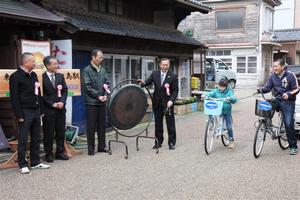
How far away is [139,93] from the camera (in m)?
8.53

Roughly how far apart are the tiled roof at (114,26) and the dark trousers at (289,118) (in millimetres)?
4589

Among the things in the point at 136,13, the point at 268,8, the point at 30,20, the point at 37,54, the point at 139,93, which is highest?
the point at 268,8

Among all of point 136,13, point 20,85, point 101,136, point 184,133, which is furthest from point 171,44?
point 20,85

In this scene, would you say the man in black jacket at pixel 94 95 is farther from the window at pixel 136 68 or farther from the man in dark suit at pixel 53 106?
the window at pixel 136 68

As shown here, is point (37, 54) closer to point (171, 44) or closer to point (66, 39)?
point (66, 39)

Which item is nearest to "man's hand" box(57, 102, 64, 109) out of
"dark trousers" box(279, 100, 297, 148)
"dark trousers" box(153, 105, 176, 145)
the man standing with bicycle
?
"dark trousers" box(153, 105, 176, 145)

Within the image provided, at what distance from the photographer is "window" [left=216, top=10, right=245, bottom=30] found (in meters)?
31.1

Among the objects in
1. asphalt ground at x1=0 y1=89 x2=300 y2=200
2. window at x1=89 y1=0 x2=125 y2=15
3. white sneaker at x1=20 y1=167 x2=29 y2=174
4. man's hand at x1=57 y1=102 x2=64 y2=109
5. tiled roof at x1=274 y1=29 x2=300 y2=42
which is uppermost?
tiled roof at x1=274 y1=29 x2=300 y2=42

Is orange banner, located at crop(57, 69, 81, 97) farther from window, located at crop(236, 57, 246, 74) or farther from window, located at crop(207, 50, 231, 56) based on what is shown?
window, located at crop(207, 50, 231, 56)

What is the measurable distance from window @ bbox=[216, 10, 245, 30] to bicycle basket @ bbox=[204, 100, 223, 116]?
24.4 m

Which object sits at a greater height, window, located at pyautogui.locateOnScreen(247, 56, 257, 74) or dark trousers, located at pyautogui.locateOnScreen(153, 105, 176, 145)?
window, located at pyautogui.locateOnScreen(247, 56, 257, 74)

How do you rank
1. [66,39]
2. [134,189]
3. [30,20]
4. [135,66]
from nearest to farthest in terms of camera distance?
[134,189]
[30,20]
[66,39]
[135,66]

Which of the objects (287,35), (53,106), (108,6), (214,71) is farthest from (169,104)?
(287,35)

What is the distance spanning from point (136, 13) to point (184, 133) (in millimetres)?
4678
